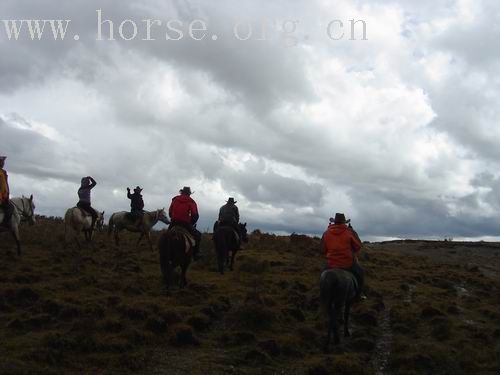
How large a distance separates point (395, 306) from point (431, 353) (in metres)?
5.29

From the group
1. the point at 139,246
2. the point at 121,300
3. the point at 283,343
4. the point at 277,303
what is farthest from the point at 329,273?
the point at 139,246

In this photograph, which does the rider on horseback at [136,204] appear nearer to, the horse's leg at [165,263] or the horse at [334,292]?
the horse's leg at [165,263]

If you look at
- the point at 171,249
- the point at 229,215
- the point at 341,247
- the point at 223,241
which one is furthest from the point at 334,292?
the point at 229,215

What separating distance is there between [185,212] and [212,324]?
4253 millimetres

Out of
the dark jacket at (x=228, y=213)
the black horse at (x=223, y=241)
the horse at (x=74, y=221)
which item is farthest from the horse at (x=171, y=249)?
the horse at (x=74, y=221)

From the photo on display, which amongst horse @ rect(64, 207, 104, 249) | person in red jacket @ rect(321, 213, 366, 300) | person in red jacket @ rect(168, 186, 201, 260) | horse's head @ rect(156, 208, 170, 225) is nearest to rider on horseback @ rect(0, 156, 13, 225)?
horse @ rect(64, 207, 104, 249)

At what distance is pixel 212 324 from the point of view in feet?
36.9

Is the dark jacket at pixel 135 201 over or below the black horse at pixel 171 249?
over

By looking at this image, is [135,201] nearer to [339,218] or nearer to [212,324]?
[212,324]

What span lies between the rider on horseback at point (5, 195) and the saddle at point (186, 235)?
19.8 feet

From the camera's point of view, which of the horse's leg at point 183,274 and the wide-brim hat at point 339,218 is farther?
the horse's leg at point 183,274

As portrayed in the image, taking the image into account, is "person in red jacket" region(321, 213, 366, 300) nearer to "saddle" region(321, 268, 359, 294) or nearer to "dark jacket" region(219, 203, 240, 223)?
"saddle" region(321, 268, 359, 294)

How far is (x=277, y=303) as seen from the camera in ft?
44.8

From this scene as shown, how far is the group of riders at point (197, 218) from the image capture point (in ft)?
34.4
